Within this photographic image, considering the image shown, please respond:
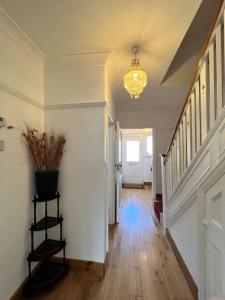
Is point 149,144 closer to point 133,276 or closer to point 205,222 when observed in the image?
point 133,276

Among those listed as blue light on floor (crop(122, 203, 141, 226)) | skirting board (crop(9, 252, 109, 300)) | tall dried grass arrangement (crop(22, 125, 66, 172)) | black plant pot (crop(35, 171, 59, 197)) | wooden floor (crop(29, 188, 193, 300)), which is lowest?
wooden floor (crop(29, 188, 193, 300))

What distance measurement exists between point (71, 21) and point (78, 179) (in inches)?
63.6

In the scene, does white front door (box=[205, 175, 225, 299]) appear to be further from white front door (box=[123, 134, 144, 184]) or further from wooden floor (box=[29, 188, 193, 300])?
white front door (box=[123, 134, 144, 184])

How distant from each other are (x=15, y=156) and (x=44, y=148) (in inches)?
13.0

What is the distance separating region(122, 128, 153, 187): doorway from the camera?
7223 mm

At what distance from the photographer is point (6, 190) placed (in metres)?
1.59

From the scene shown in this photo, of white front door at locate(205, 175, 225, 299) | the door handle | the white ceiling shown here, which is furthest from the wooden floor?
the white ceiling

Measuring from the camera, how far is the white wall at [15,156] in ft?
5.08

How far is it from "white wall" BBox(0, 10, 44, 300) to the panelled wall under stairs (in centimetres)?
171

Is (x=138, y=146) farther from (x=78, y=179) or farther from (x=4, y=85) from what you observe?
(x=4, y=85)

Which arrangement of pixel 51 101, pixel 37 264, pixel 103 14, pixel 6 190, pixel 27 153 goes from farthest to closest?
pixel 51 101
pixel 37 264
pixel 27 153
pixel 6 190
pixel 103 14

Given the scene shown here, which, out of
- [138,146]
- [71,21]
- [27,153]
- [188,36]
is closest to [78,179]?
[27,153]

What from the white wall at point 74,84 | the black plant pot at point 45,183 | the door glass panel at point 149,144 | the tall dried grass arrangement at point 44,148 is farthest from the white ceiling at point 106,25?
the door glass panel at point 149,144

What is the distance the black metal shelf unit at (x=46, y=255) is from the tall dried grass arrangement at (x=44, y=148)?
1.17ft
